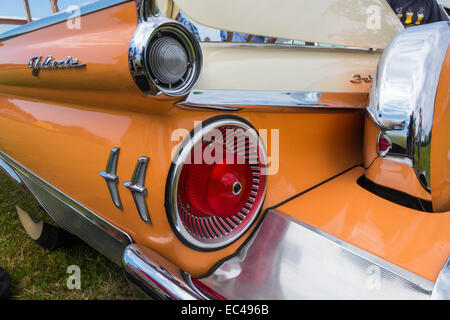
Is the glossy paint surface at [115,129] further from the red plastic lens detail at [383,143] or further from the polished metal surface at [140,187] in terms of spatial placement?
the red plastic lens detail at [383,143]

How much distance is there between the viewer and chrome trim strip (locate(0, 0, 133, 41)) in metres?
0.93

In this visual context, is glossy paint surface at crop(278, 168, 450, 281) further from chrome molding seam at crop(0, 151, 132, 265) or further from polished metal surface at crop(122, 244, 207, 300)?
chrome molding seam at crop(0, 151, 132, 265)

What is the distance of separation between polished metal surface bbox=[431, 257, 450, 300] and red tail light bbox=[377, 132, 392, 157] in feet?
1.23

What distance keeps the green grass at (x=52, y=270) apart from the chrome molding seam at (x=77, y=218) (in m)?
0.39

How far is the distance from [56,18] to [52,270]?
133 cm

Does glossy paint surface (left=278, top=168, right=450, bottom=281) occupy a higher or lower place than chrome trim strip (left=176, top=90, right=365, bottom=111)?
Answer: lower

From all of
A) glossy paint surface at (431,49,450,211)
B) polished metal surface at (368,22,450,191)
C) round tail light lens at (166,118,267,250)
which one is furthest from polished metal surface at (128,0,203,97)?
glossy paint surface at (431,49,450,211)

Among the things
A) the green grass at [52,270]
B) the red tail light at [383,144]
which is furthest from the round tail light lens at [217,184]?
the green grass at [52,270]

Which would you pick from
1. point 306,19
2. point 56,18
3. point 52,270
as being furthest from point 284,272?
point 52,270

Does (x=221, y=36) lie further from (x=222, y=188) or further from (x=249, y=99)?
(x=222, y=188)

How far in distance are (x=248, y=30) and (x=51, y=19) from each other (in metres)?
0.72

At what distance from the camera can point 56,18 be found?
113cm

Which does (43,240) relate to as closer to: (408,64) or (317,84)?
(317,84)
